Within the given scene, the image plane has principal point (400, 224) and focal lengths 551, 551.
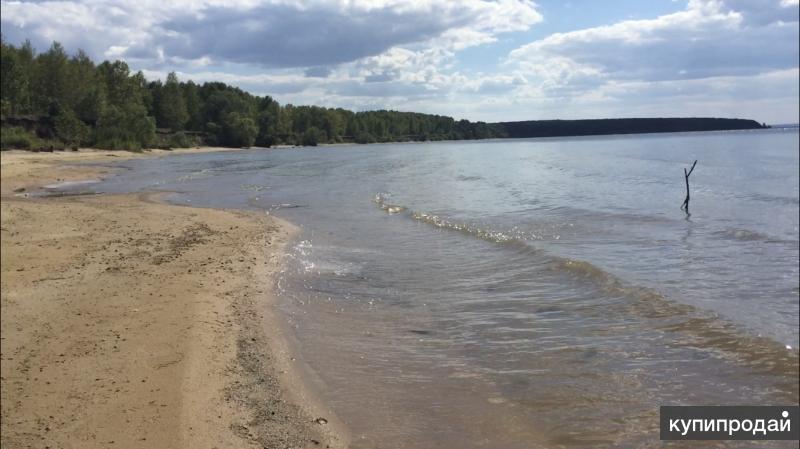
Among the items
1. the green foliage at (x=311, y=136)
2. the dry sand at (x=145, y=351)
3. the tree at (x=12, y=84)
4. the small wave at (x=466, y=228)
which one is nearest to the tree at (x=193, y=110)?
the green foliage at (x=311, y=136)

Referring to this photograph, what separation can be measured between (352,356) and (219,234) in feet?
28.0

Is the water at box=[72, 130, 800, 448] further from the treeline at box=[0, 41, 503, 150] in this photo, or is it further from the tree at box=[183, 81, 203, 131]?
the tree at box=[183, 81, 203, 131]

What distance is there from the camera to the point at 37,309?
22.5 feet

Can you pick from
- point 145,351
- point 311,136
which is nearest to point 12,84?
point 145,351

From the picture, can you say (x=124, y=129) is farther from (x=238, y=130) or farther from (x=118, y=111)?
(x=238, y=130)

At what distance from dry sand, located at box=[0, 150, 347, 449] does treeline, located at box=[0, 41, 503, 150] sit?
38613 millimetres

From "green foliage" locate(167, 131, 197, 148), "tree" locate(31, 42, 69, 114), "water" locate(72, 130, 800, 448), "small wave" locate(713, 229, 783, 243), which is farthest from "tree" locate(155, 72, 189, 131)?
"small wave" locate(713, 229, 783, 243)

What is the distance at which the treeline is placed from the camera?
61938mm

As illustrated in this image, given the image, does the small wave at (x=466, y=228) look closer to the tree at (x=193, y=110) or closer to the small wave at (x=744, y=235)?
the small wave at (x=744, y=235)

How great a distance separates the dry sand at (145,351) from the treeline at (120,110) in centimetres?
3861

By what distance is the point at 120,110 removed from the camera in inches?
3100

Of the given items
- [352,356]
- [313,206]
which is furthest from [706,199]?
[352,356]

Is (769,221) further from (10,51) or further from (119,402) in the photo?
(10,51)

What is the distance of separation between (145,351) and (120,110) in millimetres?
83933
